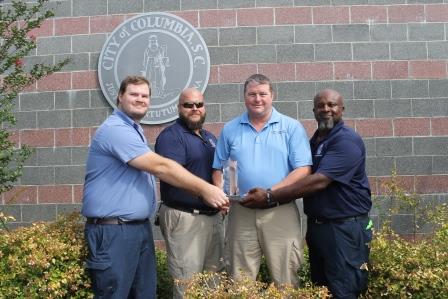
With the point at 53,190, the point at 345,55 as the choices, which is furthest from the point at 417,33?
the point at 53,190

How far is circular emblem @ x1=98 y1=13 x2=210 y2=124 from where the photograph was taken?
19.8ft

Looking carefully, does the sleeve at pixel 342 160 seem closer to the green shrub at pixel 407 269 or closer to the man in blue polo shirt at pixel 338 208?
the man in blue polo shirt at pixel 338 208

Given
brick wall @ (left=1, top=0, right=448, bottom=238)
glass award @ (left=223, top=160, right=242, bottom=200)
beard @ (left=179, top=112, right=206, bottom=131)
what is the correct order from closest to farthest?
glass award @ (left=223, top=160, right=242, bottom=200), beard @ (left=179, top=112, right=206, bottom=131), brick wall @ (left=1, top=0, right=448, bottom=238)

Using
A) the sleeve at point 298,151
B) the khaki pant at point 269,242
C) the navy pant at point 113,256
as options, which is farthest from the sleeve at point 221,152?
the navy pant at point 113,256

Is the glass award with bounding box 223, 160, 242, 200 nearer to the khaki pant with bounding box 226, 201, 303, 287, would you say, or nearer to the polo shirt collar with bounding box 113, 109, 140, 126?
the khaki pant with bounding box 226, 201, 303, 287

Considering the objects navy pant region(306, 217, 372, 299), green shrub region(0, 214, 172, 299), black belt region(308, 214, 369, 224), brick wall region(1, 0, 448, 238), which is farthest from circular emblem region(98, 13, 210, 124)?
navy pant region(306, 217, 372, 299)

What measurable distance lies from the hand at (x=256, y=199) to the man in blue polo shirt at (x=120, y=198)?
0.18 metres

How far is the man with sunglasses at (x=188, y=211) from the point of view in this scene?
153 inches

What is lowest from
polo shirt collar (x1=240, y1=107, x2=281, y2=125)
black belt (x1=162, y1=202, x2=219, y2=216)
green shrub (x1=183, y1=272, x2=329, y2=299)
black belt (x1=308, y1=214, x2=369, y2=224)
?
green shrub (x1=183, y1=272, x2=329, y2=299)

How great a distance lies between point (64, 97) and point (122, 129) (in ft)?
9.79

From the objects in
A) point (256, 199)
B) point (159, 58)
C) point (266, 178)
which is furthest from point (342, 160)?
point (159, 58)

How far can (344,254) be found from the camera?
3.56 metres

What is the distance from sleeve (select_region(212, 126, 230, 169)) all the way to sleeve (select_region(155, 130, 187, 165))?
0.23 m

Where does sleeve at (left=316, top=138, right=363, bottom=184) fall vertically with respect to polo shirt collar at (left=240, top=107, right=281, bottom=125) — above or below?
below
